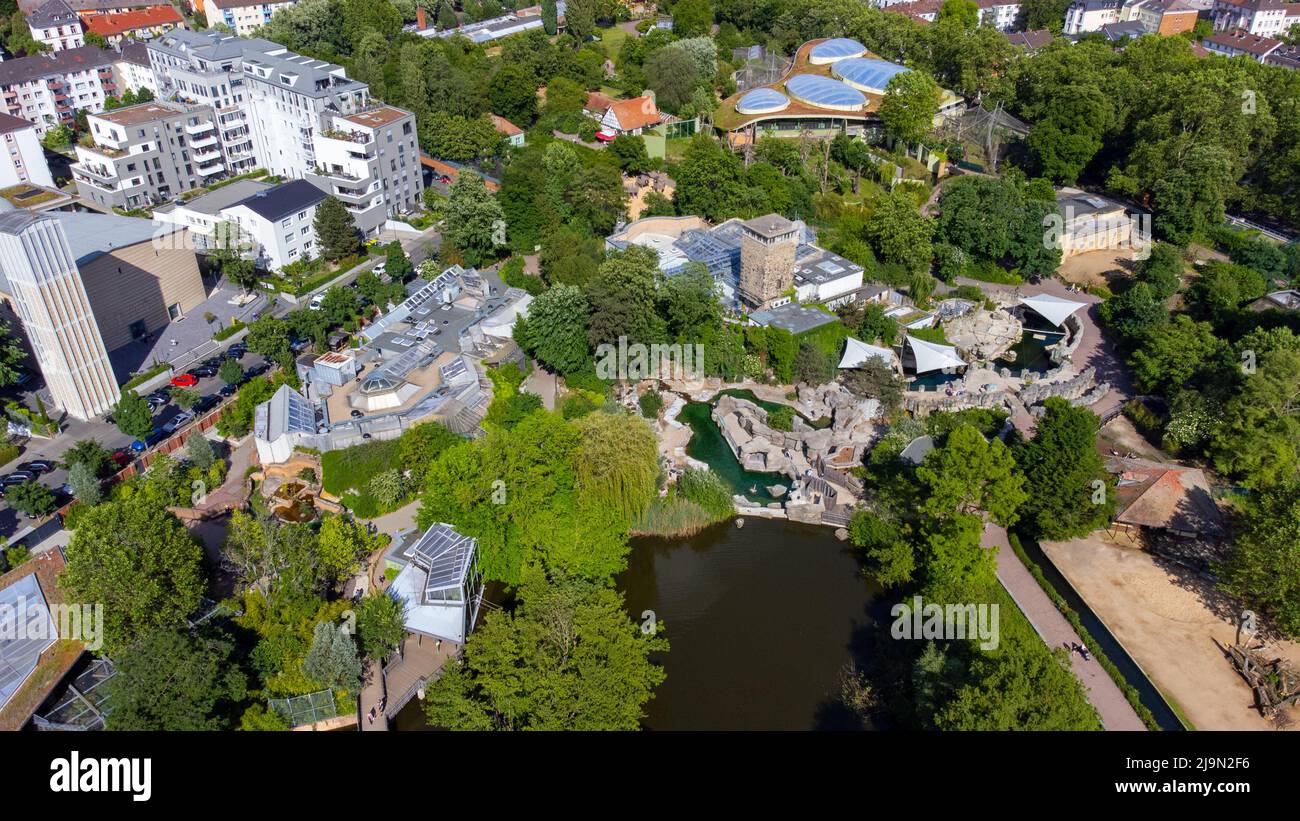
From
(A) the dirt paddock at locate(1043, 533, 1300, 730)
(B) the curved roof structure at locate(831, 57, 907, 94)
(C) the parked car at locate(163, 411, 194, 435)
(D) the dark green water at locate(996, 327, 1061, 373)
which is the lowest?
(A) the dirt paddock at locate(1043, 533, 1300, 730)

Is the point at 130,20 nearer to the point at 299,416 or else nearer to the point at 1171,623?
the point at 299,416

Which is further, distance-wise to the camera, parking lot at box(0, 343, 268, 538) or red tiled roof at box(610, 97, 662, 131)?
red tiled roof at box(610, 97, 662, 131)

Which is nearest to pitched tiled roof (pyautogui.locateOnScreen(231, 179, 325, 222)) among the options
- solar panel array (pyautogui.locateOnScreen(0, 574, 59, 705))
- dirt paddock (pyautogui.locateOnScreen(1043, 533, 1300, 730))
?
solar panel array (pyautogui.locateOnScreen(0, 574, 59, 705))

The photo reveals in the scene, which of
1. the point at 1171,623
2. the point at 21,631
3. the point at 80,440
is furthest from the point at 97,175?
the point at 1171,623

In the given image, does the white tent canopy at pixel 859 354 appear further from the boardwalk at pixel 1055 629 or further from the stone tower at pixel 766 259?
the boardwalk at pixel 1055 629

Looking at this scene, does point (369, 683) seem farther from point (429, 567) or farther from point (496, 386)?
point (496, 386)

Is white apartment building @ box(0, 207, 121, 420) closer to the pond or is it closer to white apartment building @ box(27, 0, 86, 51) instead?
the pond
